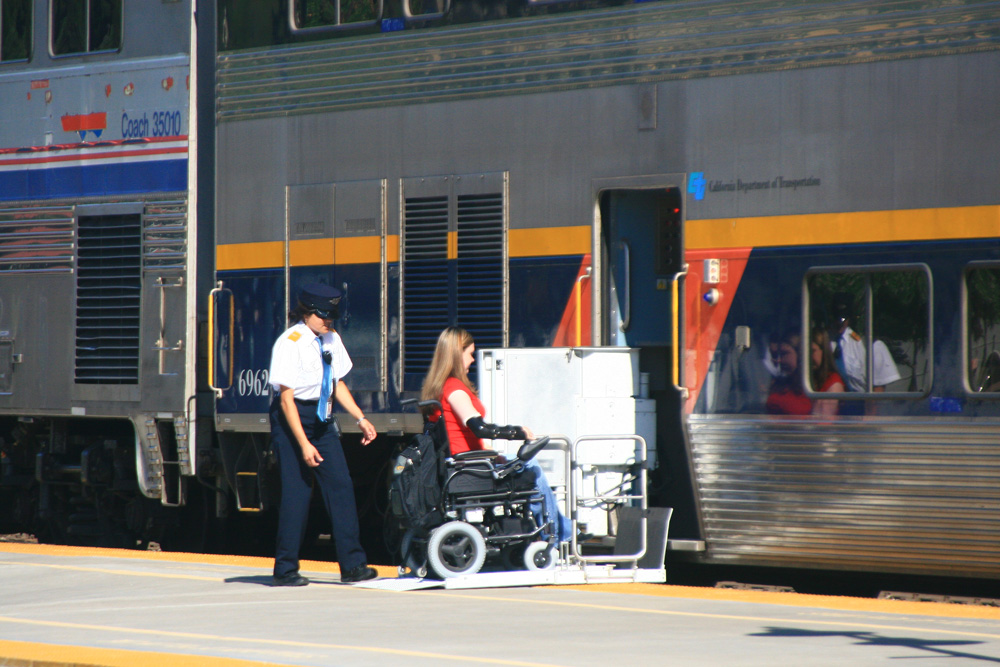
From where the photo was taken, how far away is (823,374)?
8281 millimetres

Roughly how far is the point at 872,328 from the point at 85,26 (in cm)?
671

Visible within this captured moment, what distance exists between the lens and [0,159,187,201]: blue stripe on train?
11.1 m

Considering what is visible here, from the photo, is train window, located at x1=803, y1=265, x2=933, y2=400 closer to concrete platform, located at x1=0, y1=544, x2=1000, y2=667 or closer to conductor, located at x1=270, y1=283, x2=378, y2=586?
concrete platform, located at x1=0, y1=544, x2=1000, y2=667

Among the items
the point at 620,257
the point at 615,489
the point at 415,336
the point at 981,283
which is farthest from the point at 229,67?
the point at 981,283

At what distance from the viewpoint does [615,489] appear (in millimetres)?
9000

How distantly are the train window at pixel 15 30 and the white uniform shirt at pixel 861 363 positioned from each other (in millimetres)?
7147

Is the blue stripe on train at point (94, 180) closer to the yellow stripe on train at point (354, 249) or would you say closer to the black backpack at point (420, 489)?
the yellow stripe on train at point (354, 249)

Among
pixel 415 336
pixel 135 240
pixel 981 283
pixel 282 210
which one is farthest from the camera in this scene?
pixel 135 240

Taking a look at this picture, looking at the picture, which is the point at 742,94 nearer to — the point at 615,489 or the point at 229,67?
the point at 615,489

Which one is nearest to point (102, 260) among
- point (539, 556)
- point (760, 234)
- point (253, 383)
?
point (253, 383)

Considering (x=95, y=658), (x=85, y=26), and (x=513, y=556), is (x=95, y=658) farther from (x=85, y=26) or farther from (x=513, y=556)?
(x=85, y=26)

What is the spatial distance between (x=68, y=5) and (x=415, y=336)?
4209 millimetres

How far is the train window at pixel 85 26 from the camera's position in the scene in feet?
37.5

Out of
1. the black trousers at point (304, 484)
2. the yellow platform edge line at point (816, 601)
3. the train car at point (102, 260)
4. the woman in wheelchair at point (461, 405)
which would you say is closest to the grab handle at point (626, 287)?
the woman in wheelchair at point (461, 405)
